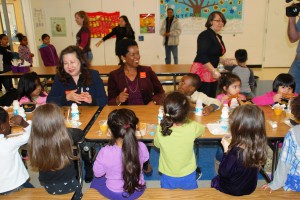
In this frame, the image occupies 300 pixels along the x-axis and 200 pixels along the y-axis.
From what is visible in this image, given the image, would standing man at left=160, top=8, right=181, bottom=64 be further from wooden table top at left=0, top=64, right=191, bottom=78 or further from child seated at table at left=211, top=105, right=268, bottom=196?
child seated at table at left=211, top=105, right=268, bottom=196

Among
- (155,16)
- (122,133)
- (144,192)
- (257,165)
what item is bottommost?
(144,192)

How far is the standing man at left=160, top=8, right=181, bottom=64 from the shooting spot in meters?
8.44

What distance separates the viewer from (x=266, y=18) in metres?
8.88

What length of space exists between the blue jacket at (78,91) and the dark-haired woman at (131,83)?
0.48 feet

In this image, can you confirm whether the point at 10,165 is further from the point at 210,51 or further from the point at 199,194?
the point at 210,51

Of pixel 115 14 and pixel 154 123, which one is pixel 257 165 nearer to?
pixel 154 123

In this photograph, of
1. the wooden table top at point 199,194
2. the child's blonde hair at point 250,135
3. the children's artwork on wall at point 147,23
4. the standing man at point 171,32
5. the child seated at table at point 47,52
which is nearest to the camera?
the child's blonde hair at point 250,135

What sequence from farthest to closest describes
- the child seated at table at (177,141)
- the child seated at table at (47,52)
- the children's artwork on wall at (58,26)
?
the children's artwork on wall at (58,26), the child seated at table at (47,52), the child seated at table at (177,141)

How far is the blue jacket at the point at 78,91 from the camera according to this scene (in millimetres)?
3252

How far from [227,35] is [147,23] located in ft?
8.52

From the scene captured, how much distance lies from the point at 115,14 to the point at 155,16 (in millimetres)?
1286

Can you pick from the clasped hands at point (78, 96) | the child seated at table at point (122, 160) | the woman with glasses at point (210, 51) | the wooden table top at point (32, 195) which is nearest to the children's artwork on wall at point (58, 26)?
the woman with glasses at point (210, 51)

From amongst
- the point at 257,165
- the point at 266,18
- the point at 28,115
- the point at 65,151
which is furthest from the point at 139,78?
the point at 266,18

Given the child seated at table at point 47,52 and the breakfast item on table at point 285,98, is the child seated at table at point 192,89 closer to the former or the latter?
the breakfast item on table at point 285,98
